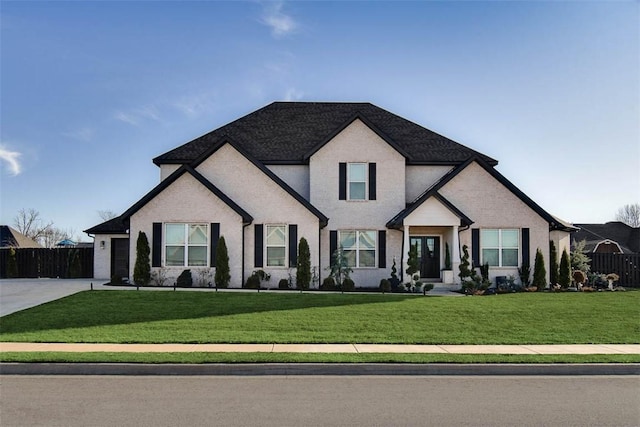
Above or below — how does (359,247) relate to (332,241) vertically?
below

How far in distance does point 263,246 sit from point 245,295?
486 cm

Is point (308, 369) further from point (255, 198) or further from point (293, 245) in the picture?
point (255, 198)

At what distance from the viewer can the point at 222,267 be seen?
2141cm

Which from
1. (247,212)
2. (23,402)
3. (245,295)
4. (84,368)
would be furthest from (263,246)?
(23,402)

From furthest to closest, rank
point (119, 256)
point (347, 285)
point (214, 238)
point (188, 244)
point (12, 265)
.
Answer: point (12, 265) < point (119, 256) < point (188, 244) < point (214, 238) < point (347, 285)

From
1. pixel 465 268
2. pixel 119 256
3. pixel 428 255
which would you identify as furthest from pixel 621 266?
pixel 119 256

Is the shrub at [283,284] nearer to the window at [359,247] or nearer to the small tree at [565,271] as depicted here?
the window at [359,247]

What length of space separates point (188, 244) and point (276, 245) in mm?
3721

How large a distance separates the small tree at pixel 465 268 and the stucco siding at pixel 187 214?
958cm

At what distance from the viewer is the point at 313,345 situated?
1160 cm

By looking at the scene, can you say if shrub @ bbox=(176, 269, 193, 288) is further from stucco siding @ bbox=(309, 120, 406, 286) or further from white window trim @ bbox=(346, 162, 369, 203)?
white window trim @ bbox=(346, 162, 369, 203)

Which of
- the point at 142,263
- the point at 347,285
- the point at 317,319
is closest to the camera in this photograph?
the point at 317,319

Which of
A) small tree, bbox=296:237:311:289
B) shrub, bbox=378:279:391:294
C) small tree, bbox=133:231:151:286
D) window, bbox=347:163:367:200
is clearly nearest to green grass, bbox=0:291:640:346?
shrub, bbox=378:279:391:294

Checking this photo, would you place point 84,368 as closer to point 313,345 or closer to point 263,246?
point 313,345
